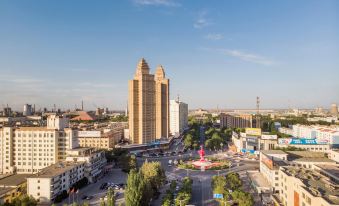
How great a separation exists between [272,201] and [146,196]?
1651 centimetres

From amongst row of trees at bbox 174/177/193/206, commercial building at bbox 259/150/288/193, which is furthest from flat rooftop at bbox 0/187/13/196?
commercial building at bbox 259/150/288/193

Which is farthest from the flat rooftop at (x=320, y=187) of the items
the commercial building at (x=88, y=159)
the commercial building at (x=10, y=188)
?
the commercial building at (x=10, y=188)

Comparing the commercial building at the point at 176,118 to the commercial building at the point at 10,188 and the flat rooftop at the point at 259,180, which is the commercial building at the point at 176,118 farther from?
the commercial building at the point at 10,188

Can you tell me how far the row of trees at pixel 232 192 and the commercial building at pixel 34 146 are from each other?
28925 millimetres

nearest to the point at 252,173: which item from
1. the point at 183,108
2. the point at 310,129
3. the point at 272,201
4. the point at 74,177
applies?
the point at 272,201

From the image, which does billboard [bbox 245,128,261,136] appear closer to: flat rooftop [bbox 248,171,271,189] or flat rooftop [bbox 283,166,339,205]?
flat rooftop [bbox 248,171,271,189]

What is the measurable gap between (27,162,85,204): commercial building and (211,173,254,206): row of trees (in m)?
21.1

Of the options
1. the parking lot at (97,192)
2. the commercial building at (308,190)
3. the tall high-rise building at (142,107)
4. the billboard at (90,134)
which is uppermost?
the tall high-rise building at (142,107)

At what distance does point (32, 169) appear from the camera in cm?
5259

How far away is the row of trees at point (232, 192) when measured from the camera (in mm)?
30859

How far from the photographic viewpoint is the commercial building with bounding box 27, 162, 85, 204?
36.3 m

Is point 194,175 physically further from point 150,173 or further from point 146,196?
point 146,196

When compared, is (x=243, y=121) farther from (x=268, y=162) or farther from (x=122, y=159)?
(x=268, y=162)

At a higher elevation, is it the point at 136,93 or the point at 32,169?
the point at 136,93
